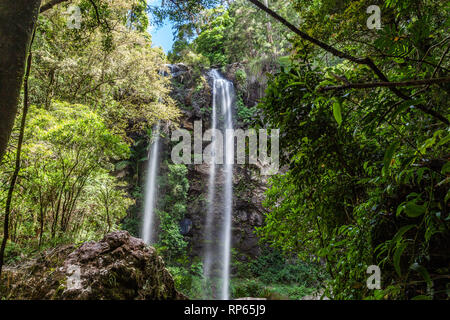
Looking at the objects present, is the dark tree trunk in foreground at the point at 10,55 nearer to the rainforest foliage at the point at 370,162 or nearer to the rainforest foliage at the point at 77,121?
the rainforest foliage at the point at 370,162

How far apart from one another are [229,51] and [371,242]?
16.0 metres

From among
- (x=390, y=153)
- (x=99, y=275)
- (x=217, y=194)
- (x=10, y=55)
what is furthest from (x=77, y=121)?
(x=217, y=194)

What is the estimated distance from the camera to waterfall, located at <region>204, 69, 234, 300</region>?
37.9 feet

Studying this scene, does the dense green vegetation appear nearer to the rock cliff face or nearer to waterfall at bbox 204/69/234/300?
the rock cliff face

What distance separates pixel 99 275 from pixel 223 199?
10583 mm

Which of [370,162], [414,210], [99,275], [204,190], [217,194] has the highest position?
[204,190]

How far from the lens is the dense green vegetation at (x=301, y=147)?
36.1 inches

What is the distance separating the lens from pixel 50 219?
178 inches

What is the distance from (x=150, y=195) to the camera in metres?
12.1

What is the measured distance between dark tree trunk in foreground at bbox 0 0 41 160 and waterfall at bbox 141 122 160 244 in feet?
31.7

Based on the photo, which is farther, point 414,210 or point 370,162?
point 370,162

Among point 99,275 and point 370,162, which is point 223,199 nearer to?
point 99,275

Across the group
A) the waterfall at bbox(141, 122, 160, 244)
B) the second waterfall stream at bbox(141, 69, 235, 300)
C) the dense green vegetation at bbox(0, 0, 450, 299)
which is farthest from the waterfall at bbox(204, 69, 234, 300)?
the waterfall at bbox(141, 122, 160, 244)
